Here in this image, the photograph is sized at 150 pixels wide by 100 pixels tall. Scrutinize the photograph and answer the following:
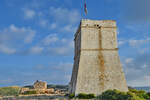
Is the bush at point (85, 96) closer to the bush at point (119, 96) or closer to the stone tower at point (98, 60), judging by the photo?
the stone tower at point (98, 60)

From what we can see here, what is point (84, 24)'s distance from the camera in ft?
81.3

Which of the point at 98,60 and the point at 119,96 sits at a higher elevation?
the point at 98,60

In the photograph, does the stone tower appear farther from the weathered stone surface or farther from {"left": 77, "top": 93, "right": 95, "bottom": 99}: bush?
the weathered stone surface

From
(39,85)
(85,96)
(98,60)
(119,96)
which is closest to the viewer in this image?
(119,96)

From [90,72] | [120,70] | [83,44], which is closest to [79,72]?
[90,72]

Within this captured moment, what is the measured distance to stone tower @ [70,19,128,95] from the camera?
2286cm

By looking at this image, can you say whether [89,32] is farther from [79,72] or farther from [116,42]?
[79,72]

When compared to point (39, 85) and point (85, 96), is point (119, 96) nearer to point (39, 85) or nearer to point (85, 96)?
point (85, 96)

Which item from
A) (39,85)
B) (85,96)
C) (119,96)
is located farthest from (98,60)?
(39,85)

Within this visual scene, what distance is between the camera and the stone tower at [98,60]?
22859 millimetres

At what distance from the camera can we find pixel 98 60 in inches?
947

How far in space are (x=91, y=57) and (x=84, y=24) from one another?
4.60m

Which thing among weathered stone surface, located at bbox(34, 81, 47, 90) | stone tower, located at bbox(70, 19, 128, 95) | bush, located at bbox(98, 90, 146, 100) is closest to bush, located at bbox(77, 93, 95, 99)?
stone tower, located at bbox(70, 19, 128, 95)

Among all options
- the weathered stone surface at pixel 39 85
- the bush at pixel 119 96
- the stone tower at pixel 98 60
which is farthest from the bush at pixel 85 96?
the weathered stone surface at pixel 39 85
